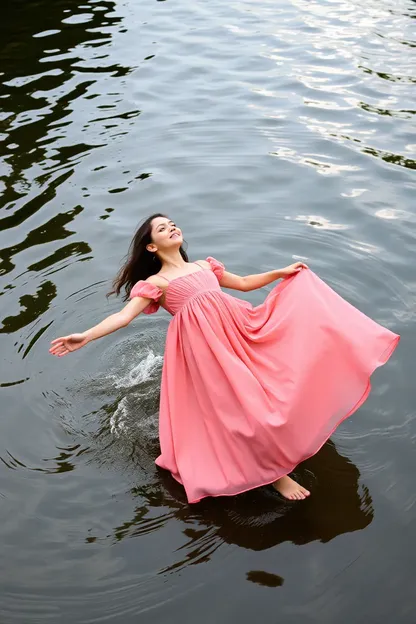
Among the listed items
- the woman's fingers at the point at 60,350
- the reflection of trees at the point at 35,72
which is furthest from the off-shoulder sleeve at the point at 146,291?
the reflection of trees at the point at 35,72

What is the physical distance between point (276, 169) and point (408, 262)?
2242mm

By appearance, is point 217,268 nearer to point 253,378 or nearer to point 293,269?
point 293,269

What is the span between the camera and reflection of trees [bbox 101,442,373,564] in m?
4.45

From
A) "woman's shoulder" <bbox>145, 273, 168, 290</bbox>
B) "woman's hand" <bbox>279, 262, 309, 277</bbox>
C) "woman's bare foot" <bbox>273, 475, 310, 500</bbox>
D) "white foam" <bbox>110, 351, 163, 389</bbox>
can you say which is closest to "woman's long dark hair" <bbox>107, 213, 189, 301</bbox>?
"woman's shoulder" <bbox>145, 273, 168, 290</bbox>

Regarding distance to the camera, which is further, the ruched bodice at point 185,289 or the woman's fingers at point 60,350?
the ruched bodice at point 185,289

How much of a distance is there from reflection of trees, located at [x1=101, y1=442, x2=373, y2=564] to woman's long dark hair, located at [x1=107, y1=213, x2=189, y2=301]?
1223 millimetres

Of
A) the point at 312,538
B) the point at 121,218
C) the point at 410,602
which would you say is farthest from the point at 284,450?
the point at 121,218

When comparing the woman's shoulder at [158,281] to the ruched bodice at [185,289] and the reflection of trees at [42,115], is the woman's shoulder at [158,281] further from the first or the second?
the reflection of trees at [42,115]

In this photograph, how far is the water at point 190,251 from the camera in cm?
427

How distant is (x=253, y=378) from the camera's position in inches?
182

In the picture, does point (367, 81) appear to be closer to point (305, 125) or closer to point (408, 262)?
point (305, 125)

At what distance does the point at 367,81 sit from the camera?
427 inches

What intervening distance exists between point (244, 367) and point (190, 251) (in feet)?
9.13

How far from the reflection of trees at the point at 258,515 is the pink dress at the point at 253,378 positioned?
14 cm
